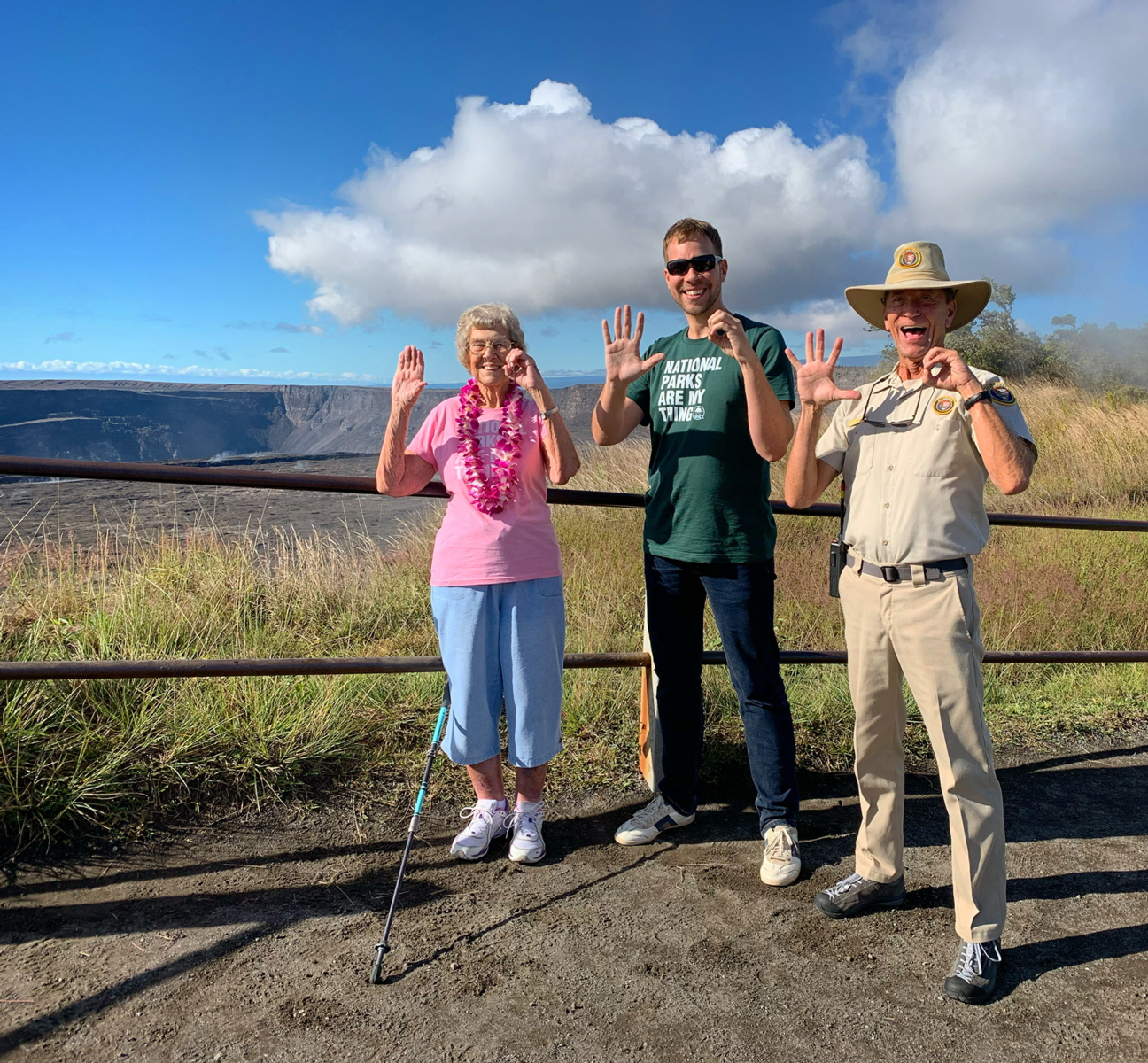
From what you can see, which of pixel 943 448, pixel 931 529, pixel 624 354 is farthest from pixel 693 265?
pixel 931 529

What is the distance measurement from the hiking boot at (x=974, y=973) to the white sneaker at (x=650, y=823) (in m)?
1.05

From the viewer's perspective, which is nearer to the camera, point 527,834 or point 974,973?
point 974,973

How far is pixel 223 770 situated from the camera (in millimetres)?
3209

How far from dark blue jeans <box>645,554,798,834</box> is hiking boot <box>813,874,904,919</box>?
1.05 ft


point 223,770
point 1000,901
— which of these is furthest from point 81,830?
point 1000,901

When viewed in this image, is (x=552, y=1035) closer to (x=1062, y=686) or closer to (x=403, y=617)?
(x=1062, y=686)

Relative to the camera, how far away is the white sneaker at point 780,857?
2.74m

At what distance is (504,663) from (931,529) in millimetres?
1391

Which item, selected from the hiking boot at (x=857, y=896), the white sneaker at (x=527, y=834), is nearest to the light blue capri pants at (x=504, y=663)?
the white sneaker at (x=527, y=834)

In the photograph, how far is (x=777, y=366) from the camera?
2664 mm

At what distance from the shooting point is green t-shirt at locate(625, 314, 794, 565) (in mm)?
2725

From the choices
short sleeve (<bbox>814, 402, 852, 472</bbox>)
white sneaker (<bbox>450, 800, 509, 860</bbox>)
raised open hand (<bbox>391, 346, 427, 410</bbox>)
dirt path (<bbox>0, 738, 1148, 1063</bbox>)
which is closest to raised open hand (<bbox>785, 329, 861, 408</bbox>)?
short sleeve (<bbox>814, 402, 852, 472</bbox>)

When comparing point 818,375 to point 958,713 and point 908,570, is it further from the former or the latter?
point 958,713

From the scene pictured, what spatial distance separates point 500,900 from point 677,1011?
70 centimetres
